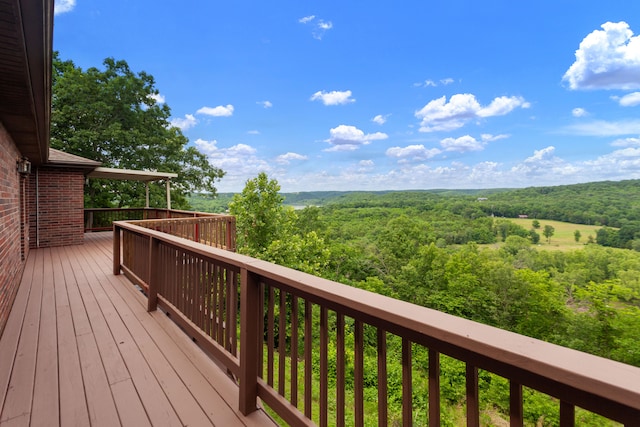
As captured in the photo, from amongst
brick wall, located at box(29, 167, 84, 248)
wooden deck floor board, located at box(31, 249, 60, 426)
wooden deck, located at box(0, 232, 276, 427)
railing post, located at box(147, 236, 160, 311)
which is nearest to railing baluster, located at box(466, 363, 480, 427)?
wooden deck, located at box(0, 232, 276, 427)

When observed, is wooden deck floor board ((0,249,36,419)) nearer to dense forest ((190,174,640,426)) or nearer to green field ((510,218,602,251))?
dense forest ((190,174,640,426))

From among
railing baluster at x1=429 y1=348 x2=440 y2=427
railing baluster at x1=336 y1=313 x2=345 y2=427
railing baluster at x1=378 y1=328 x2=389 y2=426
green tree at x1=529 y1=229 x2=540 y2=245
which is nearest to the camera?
railing baluster at x1=429 y1=348 x2=440 y2=427

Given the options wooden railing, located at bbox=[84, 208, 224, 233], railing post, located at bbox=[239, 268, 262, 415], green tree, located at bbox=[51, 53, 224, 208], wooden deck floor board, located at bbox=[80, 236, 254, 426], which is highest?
green tree, located at bbox=[51, 53, 224, 208]

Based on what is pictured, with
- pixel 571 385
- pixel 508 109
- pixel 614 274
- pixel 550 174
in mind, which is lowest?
pixel 614 274

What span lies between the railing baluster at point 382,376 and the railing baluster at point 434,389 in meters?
0.21

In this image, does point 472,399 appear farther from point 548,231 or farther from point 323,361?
point 548,231

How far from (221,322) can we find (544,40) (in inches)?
2785

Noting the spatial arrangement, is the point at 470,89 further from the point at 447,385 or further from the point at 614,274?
the point at 447,385

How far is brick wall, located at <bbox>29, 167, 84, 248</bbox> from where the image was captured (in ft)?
→ 26.5

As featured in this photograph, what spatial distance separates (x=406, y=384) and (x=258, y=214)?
16.8 meters


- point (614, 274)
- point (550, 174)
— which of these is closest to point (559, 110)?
point (550, 174)

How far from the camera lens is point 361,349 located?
1341mm

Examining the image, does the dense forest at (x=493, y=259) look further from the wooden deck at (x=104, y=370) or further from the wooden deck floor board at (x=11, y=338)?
the wooden deck floor board at (x=11, y=338)

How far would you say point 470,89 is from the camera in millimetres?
55031
